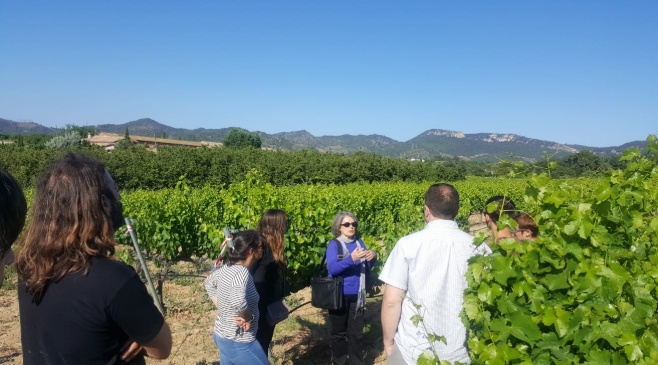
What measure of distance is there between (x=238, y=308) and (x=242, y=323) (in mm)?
118

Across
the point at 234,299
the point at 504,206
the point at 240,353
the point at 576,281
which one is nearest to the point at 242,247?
the point at 234,299

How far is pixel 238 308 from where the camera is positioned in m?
2.80

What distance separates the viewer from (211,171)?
33312 millimetres

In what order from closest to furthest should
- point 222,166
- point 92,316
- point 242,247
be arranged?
point 92,316, point 242,247, point 222,166

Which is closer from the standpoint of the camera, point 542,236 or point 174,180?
point 542,236

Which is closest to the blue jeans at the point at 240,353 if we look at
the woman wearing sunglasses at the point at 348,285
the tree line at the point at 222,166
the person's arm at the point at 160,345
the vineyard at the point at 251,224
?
the woman wearing sunglasses at the point at 348,285

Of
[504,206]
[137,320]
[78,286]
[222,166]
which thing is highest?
[504,206]

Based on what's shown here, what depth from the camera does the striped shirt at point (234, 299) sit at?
9.25ft

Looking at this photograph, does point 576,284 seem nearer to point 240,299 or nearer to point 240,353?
point 240,299

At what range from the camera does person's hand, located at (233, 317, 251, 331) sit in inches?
112

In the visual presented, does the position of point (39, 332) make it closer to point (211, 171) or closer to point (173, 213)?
point (173, 213)

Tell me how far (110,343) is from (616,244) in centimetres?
181

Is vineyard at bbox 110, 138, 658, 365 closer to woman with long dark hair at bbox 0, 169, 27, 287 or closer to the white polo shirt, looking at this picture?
the white polo shirt

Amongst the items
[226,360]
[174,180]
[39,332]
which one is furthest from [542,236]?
[174,180]
